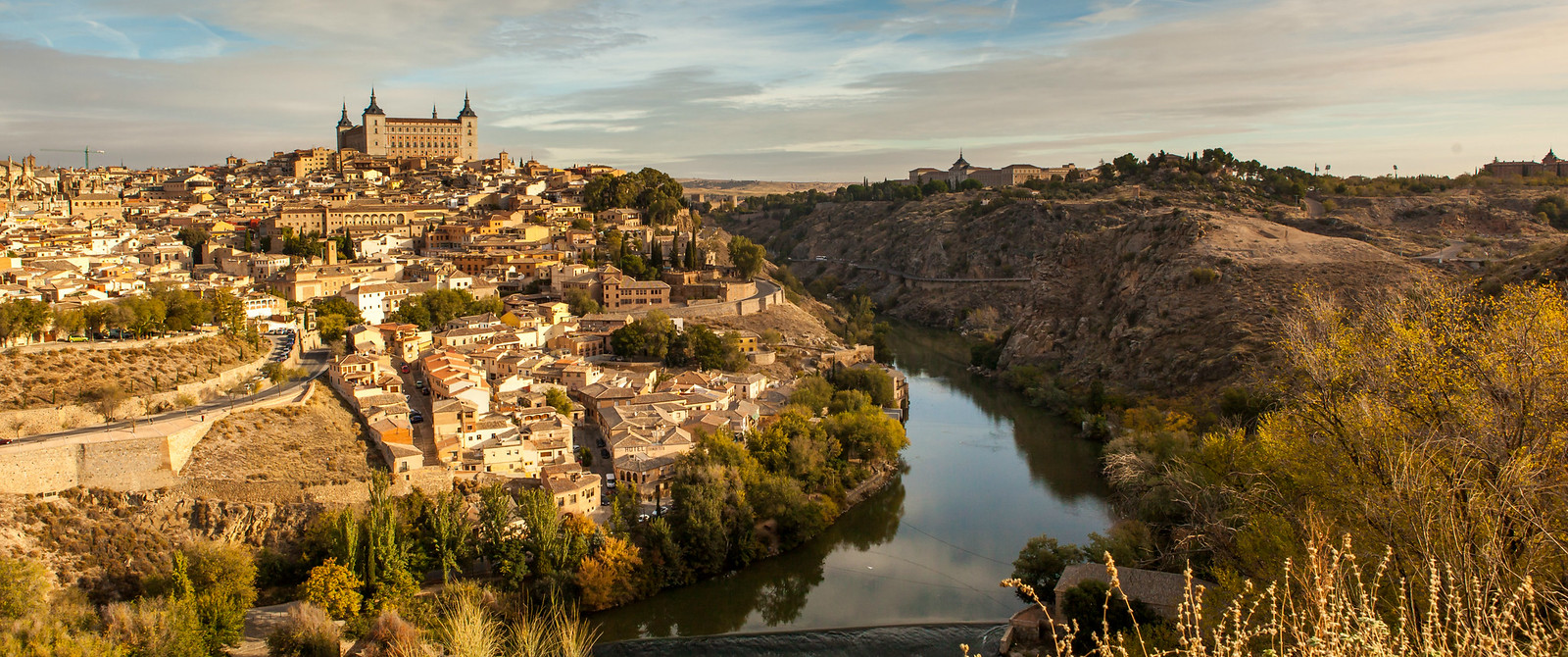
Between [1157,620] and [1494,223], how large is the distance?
27754 mm

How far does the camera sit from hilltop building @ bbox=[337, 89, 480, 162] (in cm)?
4641

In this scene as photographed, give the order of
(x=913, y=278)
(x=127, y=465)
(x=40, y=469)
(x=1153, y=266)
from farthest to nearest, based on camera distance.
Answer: (x=913, y=278), (x=1153, y=266), (x=127, y=465), (x=40, y=469)

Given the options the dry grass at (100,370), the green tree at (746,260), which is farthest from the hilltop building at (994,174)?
the dry grass at (100,370)

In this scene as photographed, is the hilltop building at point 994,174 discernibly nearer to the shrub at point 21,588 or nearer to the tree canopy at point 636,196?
the tree canopy at point 636,196

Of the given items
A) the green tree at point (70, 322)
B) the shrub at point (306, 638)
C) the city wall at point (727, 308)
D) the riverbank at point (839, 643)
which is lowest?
the riverbank at point (839, 643)

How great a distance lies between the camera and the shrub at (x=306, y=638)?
389 inches

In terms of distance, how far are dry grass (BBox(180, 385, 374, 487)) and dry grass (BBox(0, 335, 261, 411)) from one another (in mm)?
1724

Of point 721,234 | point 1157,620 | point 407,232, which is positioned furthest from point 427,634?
point 721,234

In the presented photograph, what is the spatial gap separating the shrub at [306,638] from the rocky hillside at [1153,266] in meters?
10.9

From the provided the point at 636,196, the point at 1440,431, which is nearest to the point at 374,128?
the point at 636,196

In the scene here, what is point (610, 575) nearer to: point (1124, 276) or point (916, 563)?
point (916, 563)

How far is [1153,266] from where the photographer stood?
2706 centimetres

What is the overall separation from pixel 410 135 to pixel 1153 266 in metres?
35.7

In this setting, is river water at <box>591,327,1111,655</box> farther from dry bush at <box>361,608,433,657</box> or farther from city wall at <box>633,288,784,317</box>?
city wall at <box>633,288,784,317</box>
